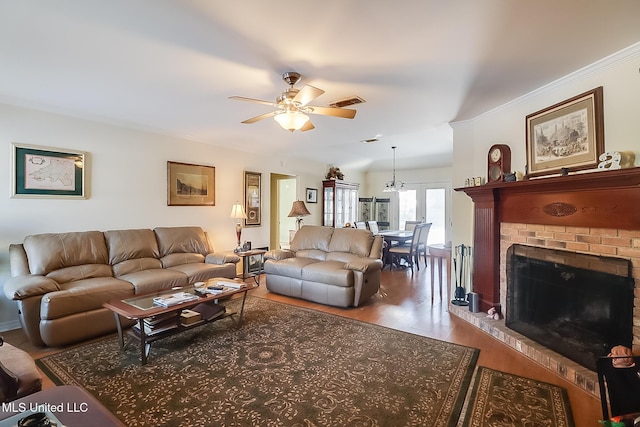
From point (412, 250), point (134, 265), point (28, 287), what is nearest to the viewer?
point (28, 287)

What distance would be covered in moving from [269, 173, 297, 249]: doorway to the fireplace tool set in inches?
145

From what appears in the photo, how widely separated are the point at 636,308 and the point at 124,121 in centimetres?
534

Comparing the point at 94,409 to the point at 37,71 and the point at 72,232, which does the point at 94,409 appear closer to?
the point at 37,71

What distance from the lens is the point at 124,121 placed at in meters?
3.95

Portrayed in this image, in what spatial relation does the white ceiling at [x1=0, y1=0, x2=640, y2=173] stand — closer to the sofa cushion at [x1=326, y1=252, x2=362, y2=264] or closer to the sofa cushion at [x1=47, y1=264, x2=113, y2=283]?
the sofa cushion at [x1=47, y1=264, x2=113, y2=283]

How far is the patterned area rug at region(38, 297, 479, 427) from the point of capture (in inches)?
73.5

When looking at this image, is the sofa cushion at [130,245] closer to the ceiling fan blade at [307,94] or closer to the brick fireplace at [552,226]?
the ceiling fan blade at [307,94]

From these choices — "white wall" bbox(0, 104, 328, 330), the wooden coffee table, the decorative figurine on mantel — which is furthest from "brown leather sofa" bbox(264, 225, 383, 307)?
the decorative figurine on mantel

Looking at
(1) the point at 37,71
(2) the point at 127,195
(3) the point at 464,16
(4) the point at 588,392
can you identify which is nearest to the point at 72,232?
(2) the point at 127,195

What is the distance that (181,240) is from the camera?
4336 millimetres

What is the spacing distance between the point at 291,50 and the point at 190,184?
318 cm

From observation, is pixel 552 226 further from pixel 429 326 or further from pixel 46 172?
pixel 46 172

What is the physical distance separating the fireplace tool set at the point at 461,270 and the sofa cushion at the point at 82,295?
12.0 ft

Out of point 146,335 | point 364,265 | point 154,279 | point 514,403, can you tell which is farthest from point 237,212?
point 514,403
